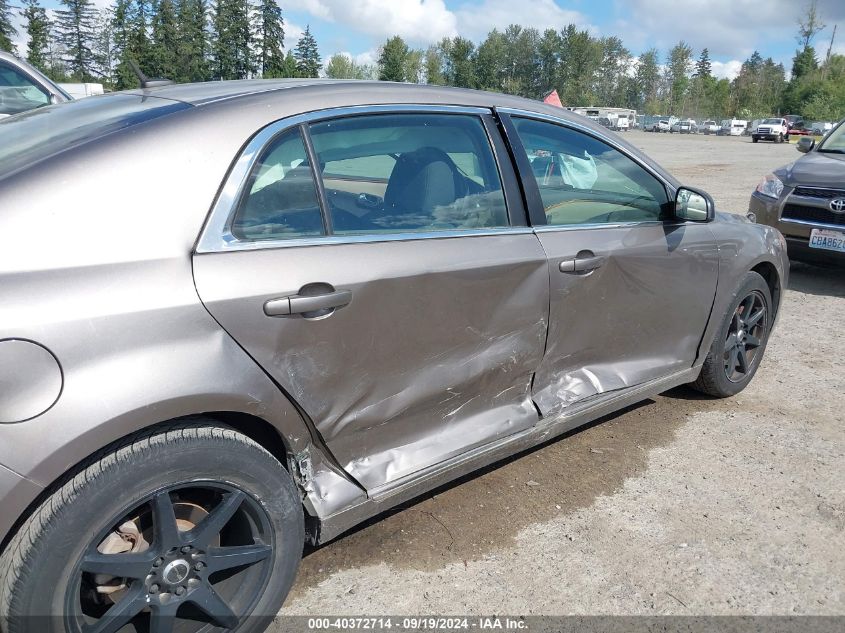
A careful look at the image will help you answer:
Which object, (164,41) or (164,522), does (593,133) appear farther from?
(164,41)

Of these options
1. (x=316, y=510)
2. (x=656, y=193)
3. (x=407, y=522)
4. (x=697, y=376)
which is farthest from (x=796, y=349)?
(x=316, y=510)

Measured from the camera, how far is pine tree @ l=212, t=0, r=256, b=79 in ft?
250

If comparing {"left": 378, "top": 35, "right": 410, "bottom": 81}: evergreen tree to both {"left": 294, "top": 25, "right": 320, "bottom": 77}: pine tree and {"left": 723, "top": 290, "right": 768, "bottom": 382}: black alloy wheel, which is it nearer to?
{"left": 294, "top": 25, "right": 320, "bottom": 77}: pine tree

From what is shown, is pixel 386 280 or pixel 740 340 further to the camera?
pixel 740 340

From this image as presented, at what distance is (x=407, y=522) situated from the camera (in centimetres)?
284

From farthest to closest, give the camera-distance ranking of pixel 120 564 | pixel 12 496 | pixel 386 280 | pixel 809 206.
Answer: pixel 809 206, pixel 386 280, pixel 120 564, pixel 12 496

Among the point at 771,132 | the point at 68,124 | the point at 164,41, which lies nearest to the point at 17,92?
the point at 68,124

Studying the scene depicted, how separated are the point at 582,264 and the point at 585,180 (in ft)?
1.80

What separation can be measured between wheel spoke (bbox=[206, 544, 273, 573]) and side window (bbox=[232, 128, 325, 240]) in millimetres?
928

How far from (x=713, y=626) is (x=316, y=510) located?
1430 millimetres

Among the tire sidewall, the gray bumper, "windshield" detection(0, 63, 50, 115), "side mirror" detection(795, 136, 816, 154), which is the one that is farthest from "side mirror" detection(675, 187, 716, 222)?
"windshield" detection(0, 63, 50, 115)

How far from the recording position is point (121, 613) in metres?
1.81

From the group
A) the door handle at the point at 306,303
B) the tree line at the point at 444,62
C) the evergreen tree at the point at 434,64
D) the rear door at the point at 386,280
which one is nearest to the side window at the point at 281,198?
the rear door at the point at 386,280

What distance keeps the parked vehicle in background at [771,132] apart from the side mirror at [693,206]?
56.7 meters
